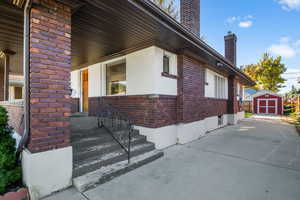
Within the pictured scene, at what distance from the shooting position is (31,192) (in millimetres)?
2158

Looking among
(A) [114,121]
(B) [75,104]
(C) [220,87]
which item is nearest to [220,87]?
(C) [220,87]

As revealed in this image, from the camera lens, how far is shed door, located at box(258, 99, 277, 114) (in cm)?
1908

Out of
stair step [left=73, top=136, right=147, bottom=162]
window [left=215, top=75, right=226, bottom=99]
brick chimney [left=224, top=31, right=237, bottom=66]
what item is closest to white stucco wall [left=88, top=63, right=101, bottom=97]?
stair step [left=73, top=136, right=147, bottom=162]

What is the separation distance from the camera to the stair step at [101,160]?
8.84 feet

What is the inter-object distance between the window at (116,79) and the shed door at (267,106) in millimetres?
21951

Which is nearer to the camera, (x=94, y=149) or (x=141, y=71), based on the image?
(x=94, y=149)

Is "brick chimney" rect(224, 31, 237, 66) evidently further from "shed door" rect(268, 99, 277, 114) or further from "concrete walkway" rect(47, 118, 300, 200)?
"shed door" rect(268, 99, 277, 114)

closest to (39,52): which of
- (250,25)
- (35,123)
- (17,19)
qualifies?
(35,123)

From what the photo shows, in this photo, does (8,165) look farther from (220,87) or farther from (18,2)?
(220,87)

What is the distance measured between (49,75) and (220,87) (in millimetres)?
9171

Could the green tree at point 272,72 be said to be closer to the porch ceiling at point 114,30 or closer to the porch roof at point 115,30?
the porch roof at point 115,30

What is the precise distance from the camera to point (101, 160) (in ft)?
9.89

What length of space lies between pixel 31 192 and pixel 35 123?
3.41 feet

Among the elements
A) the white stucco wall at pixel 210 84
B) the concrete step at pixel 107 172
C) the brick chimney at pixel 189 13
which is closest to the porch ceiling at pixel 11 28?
the concrete step at pixel 107 172
